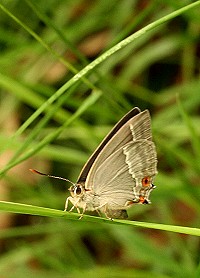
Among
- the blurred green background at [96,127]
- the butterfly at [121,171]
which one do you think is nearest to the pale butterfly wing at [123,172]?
the butterfly at [121,171]

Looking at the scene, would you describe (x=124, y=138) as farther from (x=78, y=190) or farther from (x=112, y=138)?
(x=78, y=190)

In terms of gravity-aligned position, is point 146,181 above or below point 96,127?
below

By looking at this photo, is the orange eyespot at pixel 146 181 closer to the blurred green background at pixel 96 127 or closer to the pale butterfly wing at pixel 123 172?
the pale butterfly wing at pixel 123 172

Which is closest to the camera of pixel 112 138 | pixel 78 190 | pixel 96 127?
pixel 112 138

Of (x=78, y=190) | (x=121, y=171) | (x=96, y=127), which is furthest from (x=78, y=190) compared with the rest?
(x=96, y=127)

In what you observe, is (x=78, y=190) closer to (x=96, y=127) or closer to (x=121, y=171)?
(x=121, y=171)

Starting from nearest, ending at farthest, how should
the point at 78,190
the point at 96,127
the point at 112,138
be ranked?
1. the point at 112,138
2. the point at 78,190
3. the point at 96,127

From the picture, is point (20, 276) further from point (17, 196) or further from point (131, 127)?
point (131, 127)

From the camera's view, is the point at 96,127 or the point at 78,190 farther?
the point at 96,127
